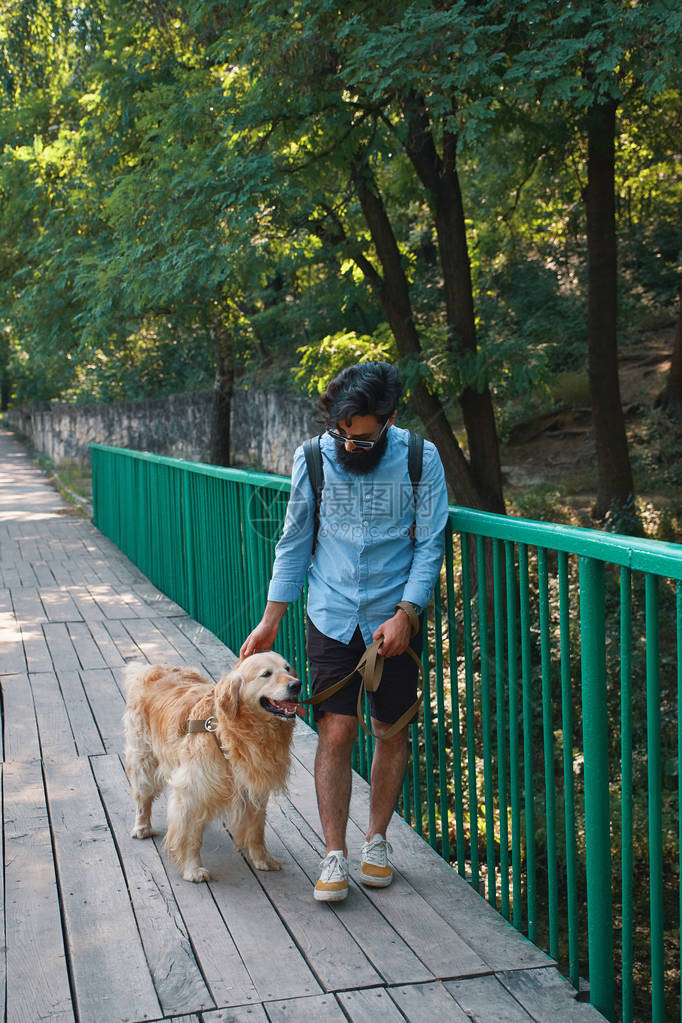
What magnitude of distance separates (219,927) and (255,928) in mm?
117

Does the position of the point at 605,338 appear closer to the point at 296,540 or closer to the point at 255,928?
the point at 296,540

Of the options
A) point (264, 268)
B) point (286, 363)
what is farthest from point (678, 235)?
point (264, 268)

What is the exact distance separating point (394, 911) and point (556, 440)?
1539 cm

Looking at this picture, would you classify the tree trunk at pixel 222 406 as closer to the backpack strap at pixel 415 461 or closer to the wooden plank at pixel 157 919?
the wooden plank at pixel 157 919

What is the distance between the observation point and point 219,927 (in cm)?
326

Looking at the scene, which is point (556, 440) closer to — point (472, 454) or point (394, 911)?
point (472, 454)

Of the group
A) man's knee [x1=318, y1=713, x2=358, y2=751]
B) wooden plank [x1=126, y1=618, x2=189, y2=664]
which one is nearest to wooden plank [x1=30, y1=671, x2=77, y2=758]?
wooden plank [x1=126, y1=618, x2=189, y2=664]

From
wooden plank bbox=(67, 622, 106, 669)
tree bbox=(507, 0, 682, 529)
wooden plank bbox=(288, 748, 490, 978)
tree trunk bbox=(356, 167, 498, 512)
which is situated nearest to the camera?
wooden plank bbox=(288, 748, 490, 978)

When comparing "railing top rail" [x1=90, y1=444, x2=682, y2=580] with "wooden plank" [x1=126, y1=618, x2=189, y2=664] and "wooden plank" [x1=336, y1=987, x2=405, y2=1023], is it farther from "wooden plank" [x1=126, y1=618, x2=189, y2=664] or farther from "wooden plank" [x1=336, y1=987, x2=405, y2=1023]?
"wooden plank" [x1=126, y1=618, x2=189, y2=664]

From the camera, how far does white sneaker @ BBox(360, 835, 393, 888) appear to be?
140 inches

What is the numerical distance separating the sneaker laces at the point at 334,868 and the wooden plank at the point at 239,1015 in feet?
2.33

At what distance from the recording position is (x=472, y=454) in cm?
1223

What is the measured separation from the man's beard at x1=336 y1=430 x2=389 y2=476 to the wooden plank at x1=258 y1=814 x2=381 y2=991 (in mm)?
1490

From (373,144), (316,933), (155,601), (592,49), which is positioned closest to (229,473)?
(155,601)
